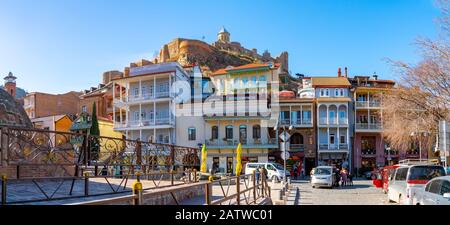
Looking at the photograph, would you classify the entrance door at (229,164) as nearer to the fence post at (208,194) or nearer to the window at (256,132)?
the window at (256,132)

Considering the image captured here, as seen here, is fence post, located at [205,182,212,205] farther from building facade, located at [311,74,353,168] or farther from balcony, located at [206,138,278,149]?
building facade, located at [311,74,353,168]

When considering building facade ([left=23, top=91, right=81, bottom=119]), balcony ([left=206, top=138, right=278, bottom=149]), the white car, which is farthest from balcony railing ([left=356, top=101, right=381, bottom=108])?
the white car

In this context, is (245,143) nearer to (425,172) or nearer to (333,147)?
(333,147)

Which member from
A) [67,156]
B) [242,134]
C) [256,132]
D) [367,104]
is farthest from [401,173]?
[367,104]

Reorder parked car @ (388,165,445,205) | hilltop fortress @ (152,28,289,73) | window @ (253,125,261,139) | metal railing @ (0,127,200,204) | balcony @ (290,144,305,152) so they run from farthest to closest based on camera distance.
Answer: hilltop fortress @ (152,28,289,73) < balcony @ (290,144,305,152) < window @ (253,125,261,139) < parked car @ (388,165,445,205) < metal railing @ (0,127,200,204)

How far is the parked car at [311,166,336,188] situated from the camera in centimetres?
2786

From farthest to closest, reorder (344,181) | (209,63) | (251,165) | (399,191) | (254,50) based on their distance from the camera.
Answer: (254,50) → (209,63) → (251,165) → (344,181) → (399,191)

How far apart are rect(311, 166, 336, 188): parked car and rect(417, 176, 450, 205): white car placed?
17.7 m

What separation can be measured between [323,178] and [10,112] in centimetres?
1889
